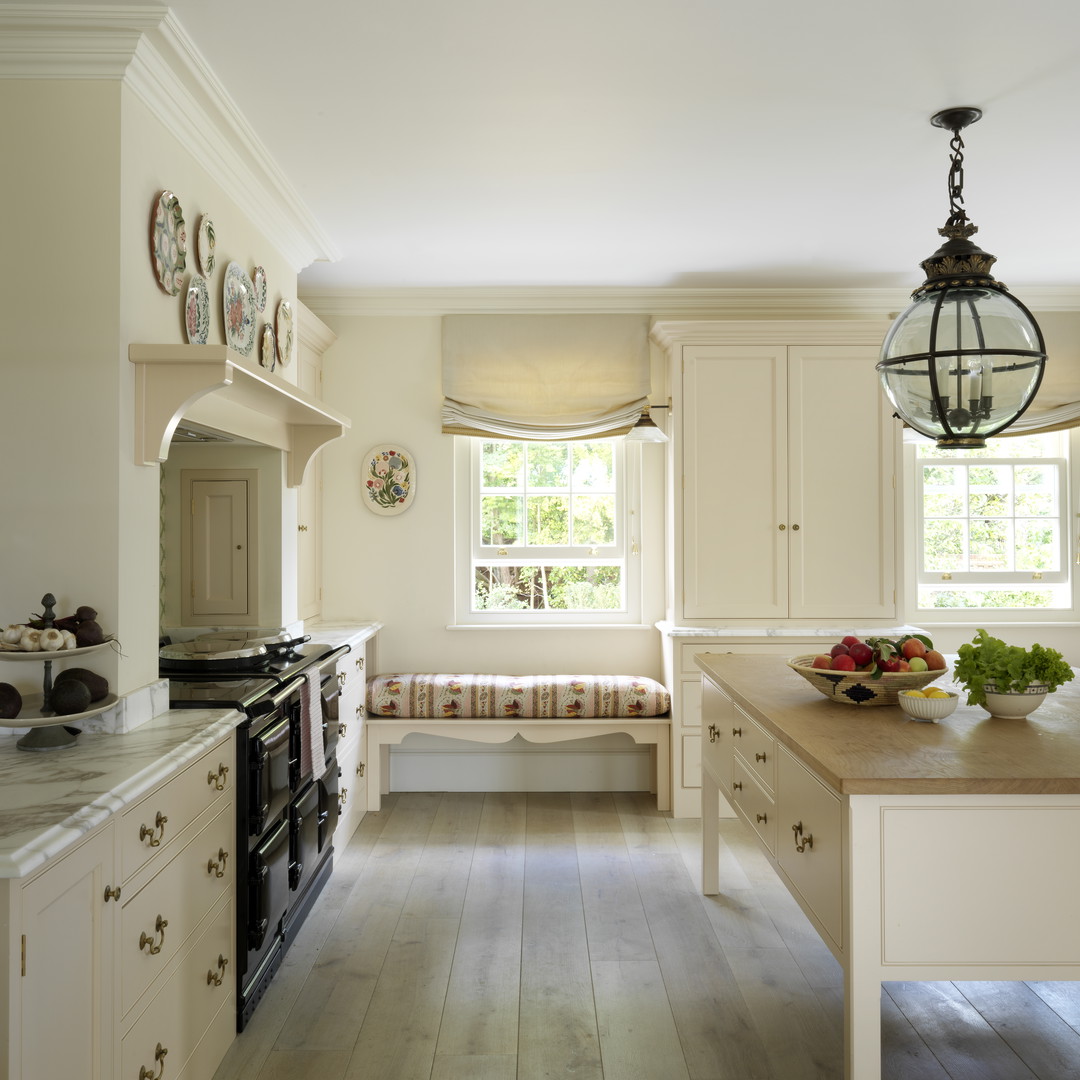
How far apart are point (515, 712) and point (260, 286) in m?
2.28

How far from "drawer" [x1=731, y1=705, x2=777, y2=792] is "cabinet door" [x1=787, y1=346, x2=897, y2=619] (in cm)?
182

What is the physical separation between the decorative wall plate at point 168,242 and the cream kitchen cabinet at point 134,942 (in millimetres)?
1243

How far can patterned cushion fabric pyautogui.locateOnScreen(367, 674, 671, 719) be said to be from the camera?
14.5ft

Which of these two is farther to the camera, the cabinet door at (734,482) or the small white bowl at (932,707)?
the cabinet door at (734,482)

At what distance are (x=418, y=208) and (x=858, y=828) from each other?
9.19ft

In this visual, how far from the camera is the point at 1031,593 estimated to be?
196 inches

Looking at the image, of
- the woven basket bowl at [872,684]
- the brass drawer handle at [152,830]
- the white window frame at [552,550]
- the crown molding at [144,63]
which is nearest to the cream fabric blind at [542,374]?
the white window frame at [552,550]

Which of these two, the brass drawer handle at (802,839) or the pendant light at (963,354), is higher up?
the pendant light at (963,354)

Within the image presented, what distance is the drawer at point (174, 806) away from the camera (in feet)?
5.85

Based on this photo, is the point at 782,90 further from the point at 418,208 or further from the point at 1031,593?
the point at 1031,593

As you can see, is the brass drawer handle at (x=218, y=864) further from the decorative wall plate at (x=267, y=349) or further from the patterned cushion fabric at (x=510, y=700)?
the patterned cushion fabric at (x=510, y=700)

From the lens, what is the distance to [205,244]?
2.72 metres

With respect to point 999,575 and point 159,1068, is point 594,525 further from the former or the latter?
point 159,1068

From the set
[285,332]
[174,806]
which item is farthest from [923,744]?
[285,332]
